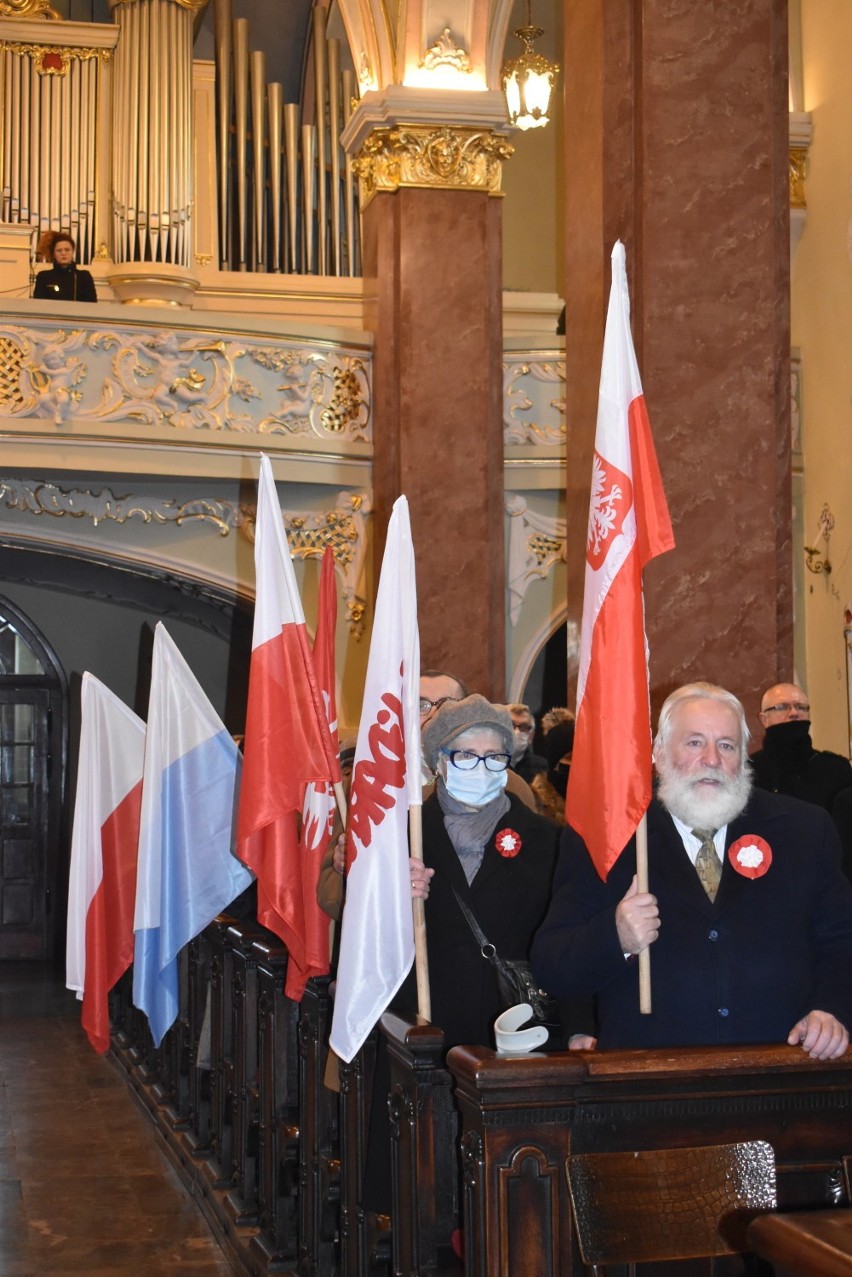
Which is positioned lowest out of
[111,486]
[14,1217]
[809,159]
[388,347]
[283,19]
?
[14,1217]

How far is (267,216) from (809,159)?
16.1 ft

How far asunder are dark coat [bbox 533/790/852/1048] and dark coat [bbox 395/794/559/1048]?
528mm

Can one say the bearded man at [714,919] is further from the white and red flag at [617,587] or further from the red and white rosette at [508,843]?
the red and white rosette at [508,843]

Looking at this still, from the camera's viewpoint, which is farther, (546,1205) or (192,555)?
(192,555)

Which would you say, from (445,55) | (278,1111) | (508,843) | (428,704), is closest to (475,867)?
(508,843)

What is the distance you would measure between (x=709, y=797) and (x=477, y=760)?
786 mm

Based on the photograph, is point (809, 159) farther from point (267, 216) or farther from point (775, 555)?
point (775, 555)

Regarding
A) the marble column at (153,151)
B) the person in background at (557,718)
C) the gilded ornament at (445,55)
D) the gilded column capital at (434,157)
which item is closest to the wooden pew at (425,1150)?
the person in background at (557,718)

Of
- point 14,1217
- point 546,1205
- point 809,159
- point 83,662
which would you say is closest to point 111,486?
point 83,662

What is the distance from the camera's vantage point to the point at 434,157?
11.9 m

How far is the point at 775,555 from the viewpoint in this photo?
6121 mm

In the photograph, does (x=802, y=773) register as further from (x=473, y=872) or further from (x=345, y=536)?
(x=345, y=536)

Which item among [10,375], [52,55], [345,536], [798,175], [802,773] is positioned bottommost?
[802,773]

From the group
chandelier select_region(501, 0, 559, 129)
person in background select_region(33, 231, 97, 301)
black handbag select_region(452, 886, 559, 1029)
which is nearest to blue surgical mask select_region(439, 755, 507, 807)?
black handbag select_region(452, 886, 559, 1029)
